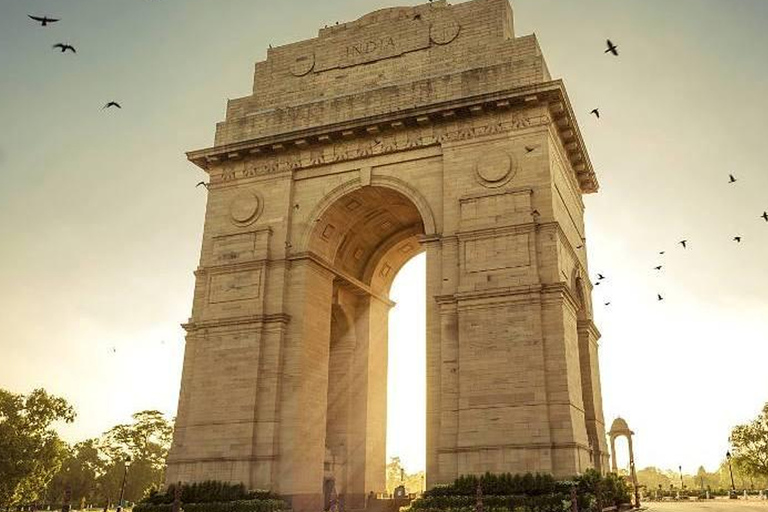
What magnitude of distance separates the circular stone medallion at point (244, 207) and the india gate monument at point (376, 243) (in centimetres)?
9

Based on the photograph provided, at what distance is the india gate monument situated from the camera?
2245 cm

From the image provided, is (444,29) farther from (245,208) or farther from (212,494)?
(212,494)

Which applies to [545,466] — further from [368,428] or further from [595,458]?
[368,428]

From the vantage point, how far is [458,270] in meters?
24.4

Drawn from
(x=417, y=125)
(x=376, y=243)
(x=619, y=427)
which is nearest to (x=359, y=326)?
(x=376, y=243)

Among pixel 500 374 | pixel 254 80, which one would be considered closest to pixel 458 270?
pixel 500 374

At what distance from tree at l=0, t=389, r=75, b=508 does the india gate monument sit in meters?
29.2

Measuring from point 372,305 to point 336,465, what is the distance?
307 inches

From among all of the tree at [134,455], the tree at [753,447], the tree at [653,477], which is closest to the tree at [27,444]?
the tree at [134,455]

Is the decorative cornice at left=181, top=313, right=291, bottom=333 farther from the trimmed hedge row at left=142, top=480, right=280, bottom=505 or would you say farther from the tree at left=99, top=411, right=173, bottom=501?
the tree at left=99, top=411, right=173, bottom=501

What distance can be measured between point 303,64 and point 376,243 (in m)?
9.21

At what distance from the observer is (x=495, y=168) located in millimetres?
25234

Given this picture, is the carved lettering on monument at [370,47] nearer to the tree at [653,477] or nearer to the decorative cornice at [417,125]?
the decorative cornice at [417,125]

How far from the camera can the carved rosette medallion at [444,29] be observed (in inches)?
1134
